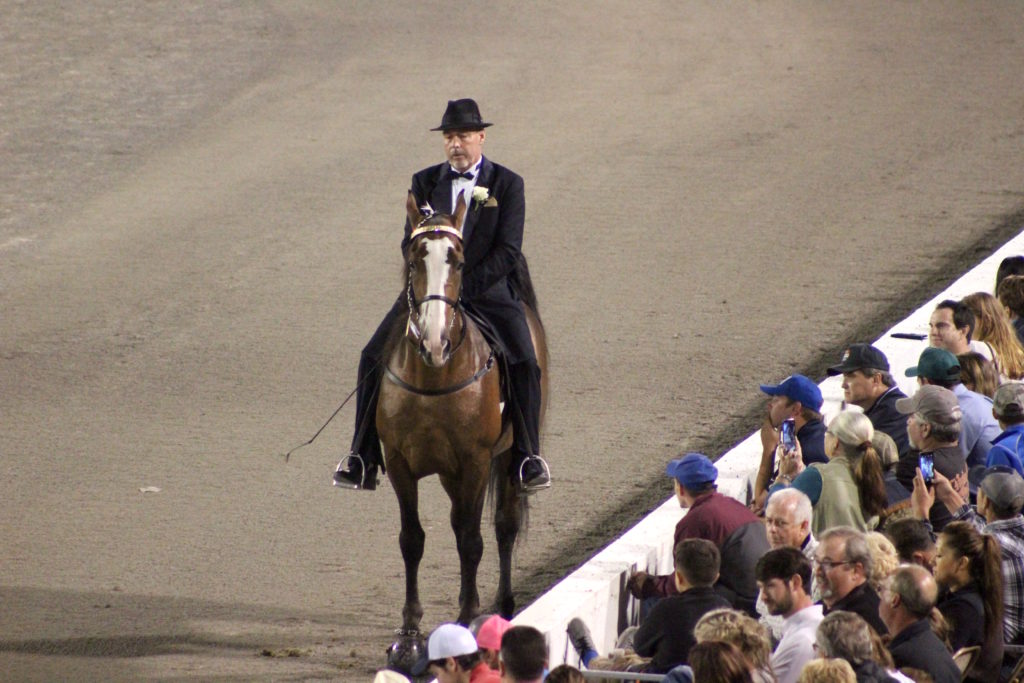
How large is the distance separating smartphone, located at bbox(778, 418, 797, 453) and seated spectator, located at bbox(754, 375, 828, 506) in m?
0.03

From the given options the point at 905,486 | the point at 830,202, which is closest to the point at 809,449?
the point at 905,486

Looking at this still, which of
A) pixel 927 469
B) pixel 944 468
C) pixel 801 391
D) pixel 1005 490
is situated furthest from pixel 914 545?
pixel 801 391

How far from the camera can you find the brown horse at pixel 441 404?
28.5ft

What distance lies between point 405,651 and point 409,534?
706mm

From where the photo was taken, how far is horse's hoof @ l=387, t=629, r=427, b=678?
8.87 m

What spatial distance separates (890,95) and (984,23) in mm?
3543

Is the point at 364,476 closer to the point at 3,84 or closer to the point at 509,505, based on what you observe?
the point at 509,505

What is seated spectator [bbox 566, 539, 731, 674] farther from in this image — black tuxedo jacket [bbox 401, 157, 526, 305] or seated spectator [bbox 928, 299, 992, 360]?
seated spectator [bbox 928, 299, 992, 360]

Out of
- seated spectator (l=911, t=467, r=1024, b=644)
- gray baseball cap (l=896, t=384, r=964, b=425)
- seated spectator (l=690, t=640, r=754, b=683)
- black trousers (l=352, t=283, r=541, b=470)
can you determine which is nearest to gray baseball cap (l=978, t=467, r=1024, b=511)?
seated spectator (l=911, t=467, r=1024, b=644)

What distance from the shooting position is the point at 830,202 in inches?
718

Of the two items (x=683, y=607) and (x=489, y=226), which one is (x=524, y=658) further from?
(x=489, y=226)

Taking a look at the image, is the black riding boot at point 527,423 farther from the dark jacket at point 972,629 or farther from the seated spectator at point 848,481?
the dark jacket at point 972,629

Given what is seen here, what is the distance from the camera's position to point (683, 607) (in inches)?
275

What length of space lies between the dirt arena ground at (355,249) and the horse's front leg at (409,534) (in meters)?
0.34
